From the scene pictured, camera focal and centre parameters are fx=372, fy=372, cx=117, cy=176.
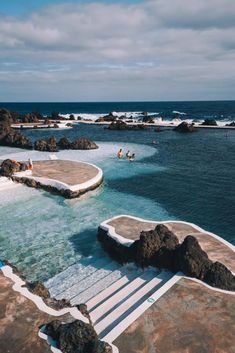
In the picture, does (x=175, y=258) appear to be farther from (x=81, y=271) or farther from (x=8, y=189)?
(x=8, y=189)

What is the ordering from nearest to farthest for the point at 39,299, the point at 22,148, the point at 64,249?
the point at 39,299 < the point at 64,249 < the point at 22,148

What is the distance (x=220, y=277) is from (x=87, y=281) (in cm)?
550

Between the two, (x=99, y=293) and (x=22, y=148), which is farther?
(x=22, y=148)

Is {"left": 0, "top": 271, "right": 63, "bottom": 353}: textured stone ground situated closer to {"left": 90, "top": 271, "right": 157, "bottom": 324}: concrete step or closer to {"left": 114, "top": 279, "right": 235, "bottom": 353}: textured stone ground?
{"left": 90, "top": 271, "right": 157, "bottom": 324}: concrete step

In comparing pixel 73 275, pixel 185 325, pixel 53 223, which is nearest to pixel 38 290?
pixel 73 275

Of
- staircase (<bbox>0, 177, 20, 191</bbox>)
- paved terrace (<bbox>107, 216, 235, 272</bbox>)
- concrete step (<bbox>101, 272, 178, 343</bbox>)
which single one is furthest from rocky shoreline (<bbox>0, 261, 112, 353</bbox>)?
staircase (<bbox>0, 177, 20, 191</bbox>)

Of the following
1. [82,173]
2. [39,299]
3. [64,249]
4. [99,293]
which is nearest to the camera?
[39,299]

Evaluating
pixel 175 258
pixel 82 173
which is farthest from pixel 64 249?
pixel 82 173

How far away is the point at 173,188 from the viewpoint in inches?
1177

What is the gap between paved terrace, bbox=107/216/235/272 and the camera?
16.3m

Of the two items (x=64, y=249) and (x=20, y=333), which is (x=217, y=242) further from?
(x=20, y=333)

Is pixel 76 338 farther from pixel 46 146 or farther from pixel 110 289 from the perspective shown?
pixel 46 146

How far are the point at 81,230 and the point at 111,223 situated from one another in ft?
7.38

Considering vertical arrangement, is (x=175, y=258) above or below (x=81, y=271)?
above
